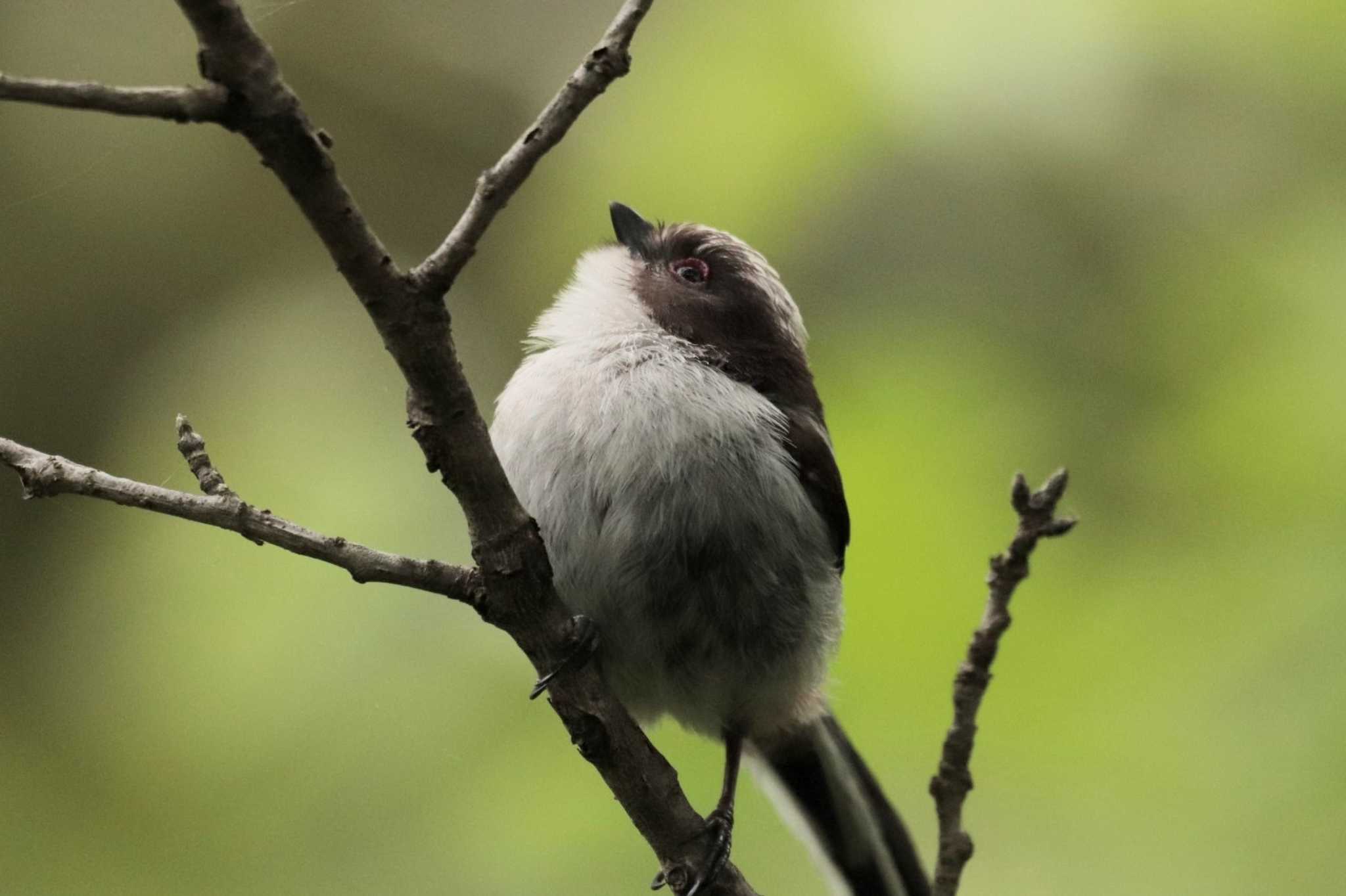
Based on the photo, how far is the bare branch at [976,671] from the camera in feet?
9.43

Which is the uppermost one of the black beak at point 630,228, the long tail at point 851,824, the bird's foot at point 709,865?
the black beak at point 630,228

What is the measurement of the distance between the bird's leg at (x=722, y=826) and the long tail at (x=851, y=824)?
1.23 ft

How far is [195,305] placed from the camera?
4625 mm

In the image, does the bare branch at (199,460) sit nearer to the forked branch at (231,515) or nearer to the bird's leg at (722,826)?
the forked branch at (231,515)

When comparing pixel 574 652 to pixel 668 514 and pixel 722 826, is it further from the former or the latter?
pixel 722 826

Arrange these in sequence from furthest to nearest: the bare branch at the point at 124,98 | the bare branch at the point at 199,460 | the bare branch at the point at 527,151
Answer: the bare branch at the point at 199,460, the bare branch at the point at 527,151, the bare branch at the point at 124,98

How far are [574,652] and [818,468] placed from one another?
3.38 feet

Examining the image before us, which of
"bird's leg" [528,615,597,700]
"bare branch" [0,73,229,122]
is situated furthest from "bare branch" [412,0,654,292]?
"bird's leg" [528,615,597,700]

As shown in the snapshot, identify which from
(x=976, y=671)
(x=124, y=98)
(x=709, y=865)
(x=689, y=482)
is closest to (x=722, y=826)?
(x=709, y=865)

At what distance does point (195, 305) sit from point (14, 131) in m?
A: 0.90

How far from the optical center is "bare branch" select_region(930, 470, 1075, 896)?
9.43ft

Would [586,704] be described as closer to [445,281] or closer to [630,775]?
[630,775]

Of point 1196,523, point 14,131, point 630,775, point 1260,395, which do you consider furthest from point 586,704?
point 14,131

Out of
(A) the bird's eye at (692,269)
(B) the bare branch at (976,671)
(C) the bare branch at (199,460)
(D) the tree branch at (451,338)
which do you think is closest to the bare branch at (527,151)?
(D) the tree branch at (451,338)
